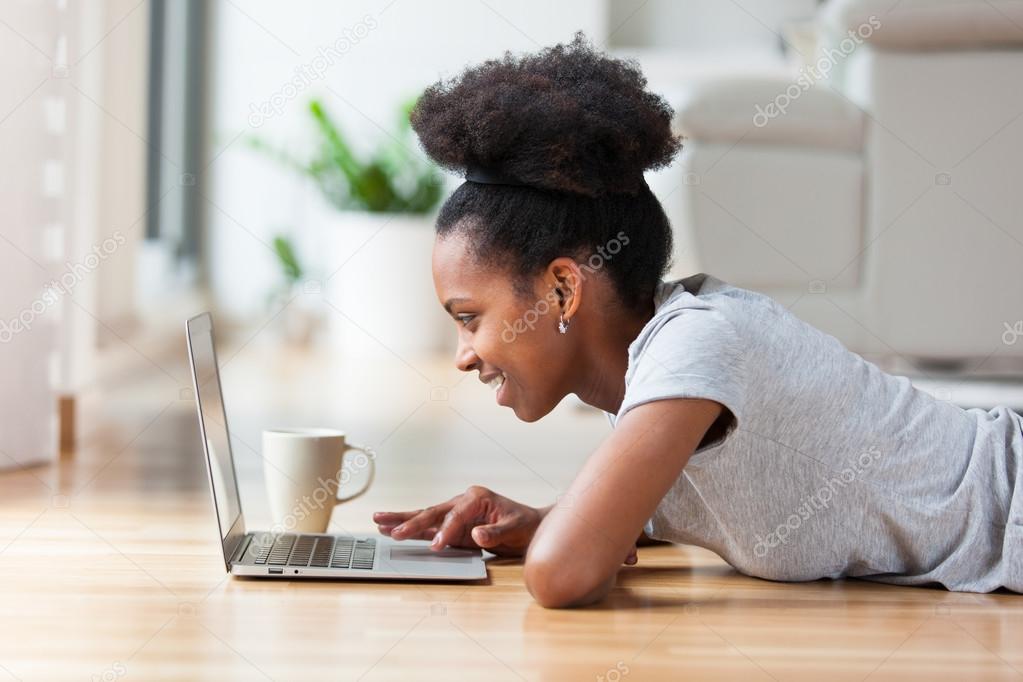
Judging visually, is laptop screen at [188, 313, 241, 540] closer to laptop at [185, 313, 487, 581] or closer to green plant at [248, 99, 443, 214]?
laptop at [185, 313, 487, 581]

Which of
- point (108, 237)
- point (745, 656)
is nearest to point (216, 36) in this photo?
point (108, 237)

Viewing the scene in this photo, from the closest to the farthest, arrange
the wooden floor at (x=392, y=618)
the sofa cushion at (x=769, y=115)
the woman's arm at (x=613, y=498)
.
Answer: the wooden floor at (x=392, y=618) → the woman's arm at (x=613, y=498) → the sofa cushion at (x=769, y=115)

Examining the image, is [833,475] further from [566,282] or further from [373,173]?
[373,173]

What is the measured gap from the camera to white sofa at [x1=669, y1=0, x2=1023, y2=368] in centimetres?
256

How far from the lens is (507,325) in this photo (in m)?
1.21

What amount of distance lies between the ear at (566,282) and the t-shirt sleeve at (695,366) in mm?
97

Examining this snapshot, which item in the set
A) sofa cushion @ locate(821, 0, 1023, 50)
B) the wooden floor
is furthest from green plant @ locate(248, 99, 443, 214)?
the wooden floor

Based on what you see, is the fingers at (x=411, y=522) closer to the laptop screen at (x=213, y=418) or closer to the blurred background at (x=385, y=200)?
the laptop screen at (x=213, y=418)

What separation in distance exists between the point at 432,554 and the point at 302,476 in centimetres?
17

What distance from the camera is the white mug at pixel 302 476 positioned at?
1.33 meters

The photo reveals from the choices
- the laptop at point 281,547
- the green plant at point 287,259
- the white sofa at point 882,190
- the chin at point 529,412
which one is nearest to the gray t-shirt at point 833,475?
the chin at point 529,412

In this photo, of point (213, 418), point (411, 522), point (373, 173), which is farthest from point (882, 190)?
point (373, 173)

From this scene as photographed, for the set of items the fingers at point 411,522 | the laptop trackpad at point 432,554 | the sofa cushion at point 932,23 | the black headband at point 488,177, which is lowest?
the laptop trackpad at point 432,554

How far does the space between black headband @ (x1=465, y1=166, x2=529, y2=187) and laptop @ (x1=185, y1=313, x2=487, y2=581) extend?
0.99ft
